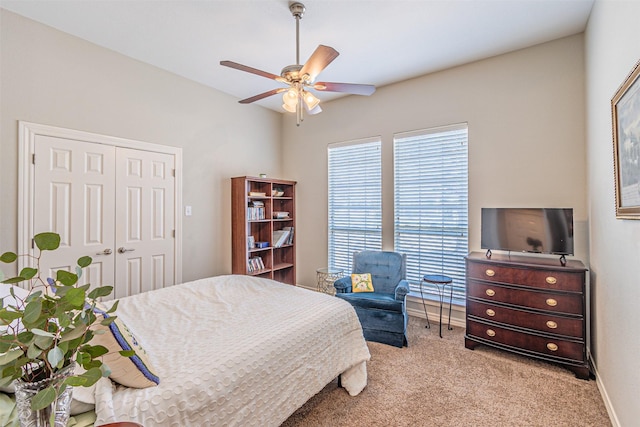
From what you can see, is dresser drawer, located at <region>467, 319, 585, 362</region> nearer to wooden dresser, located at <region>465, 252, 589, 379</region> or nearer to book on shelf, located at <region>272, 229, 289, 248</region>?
wooden dresser, located at <region>465, 252, 589, 379</region>

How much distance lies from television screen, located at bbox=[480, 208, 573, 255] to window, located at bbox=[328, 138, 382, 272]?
1441mm

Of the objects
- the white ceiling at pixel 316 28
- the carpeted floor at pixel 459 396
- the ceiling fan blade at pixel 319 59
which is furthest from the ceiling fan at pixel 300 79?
the carpeted floor at pixel 459 396

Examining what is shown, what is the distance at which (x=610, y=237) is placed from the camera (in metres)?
2.04

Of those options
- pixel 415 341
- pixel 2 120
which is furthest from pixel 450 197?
pixel 2 120

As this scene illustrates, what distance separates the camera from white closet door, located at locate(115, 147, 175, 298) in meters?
3.20

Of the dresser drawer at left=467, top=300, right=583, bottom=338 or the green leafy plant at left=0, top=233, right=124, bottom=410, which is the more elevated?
the green leafy plant at left=0, top=233, right=124, bottom=410

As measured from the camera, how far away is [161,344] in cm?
169

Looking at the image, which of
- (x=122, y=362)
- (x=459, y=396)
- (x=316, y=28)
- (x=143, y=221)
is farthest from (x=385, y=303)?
(x=143, y=221)

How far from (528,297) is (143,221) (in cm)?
388

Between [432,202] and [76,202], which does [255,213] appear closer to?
[76,202]

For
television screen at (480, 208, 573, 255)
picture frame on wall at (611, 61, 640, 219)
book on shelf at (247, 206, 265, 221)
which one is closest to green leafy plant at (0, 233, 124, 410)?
picture frame on wall at (611, 61, 640, 219)

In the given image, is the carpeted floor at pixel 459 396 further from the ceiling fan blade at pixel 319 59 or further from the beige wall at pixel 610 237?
the ceiling fan blade at pixel 319 59

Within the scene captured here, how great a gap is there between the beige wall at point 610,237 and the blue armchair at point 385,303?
147 cm

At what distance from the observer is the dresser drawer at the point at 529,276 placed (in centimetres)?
245
